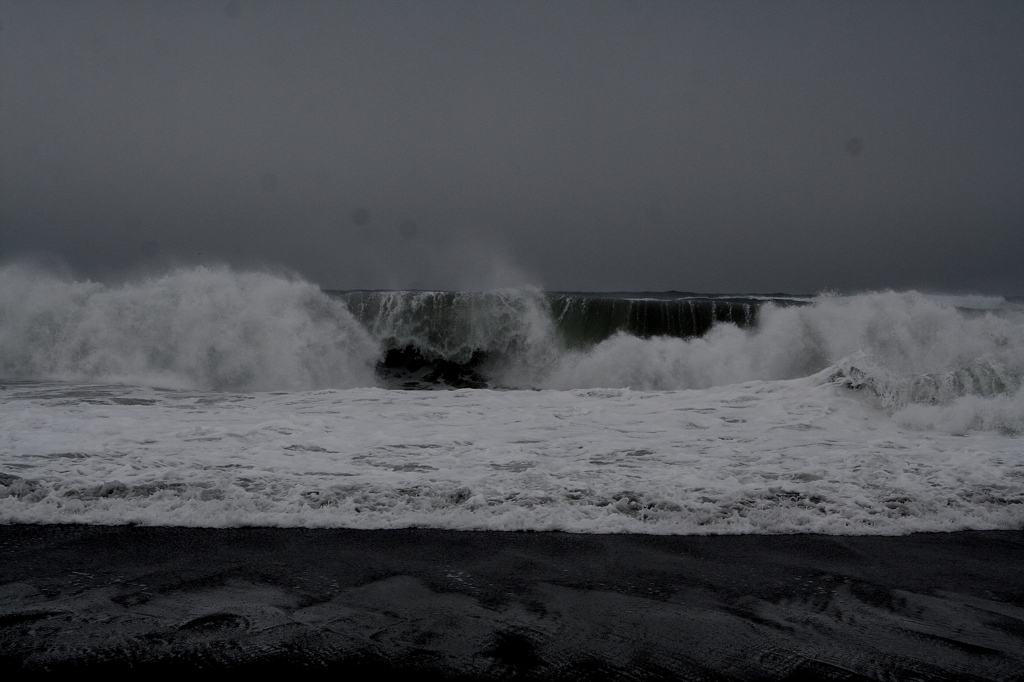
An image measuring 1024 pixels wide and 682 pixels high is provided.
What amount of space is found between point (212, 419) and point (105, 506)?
2997 mm

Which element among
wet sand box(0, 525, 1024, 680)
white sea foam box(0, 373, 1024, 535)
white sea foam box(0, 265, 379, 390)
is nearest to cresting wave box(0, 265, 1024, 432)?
white sea foam box(0, 265, 379, 390)

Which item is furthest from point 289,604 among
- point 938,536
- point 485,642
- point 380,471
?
point 938,536

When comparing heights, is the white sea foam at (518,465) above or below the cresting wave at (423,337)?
below

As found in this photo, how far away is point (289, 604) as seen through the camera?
2805 mm

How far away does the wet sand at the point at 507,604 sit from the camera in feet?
7.67

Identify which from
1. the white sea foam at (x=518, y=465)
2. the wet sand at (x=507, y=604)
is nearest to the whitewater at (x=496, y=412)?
the white sea foam at (x=518, y=465)

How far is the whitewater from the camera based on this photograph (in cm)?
428

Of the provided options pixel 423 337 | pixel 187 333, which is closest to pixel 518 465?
pixel 187 333

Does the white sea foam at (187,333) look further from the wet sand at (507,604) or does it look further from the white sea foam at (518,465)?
the wet sand at (507,604)

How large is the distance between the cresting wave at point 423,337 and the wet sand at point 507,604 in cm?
865

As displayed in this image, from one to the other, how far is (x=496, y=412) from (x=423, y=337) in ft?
24.7

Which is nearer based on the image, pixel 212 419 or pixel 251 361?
pixel 212 419

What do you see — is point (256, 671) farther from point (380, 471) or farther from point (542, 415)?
point (542, 415)

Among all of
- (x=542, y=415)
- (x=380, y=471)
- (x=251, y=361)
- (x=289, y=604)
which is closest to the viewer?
(x=289, y=604)
